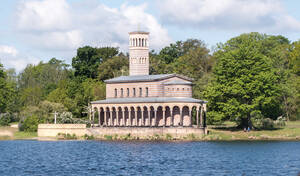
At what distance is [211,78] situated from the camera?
344ft

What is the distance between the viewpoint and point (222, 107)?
3718 inches

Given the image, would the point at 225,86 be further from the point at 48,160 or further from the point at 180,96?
the point at 48,160

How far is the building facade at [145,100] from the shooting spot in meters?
95.6

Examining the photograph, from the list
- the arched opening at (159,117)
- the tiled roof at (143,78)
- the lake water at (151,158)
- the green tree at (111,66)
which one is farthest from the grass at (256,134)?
the green tree at (111,66)

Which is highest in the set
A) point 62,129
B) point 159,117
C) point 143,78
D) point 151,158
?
point 143,78

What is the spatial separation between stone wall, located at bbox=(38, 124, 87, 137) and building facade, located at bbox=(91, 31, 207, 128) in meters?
3.71

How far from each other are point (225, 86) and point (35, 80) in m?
78.0

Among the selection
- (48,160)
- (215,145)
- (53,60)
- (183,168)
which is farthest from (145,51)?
(53,60)

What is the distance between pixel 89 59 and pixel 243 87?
59943 millimetres

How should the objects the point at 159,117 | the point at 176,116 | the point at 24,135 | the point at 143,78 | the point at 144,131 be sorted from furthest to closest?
1. the point at 24,135
2. the point at 159,117
3. the point at 143,78
4. the point at 176,116
5. the point at 144,131

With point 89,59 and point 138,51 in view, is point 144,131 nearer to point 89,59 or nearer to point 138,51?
point 138,51

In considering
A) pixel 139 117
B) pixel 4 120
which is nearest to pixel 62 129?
pixel 139 117

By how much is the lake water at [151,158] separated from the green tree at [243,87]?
31.1ft

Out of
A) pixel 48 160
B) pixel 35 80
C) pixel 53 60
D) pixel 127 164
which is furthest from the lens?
pixel 53 60
